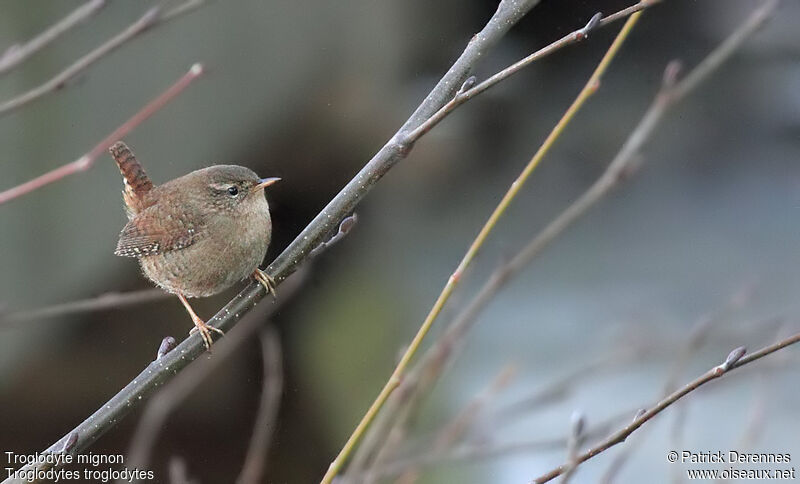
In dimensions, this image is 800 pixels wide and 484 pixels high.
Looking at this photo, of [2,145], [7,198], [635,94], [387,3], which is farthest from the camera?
[635,94]

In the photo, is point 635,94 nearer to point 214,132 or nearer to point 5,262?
point 214,132

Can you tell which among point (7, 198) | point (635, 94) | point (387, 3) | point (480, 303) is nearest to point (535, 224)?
point (635, 94)

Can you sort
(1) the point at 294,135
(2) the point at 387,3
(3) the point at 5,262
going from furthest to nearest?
(2) the point at 387,3, (1) the point at 294,135, (3) the point at 5,262

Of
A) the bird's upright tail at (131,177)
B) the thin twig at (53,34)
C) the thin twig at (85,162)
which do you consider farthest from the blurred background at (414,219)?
the thin twig at (53,34)

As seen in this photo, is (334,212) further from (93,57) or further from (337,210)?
(93,57)

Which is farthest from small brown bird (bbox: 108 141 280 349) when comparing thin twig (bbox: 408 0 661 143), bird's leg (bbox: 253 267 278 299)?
thin twig (bbox: 408 0 661 143)

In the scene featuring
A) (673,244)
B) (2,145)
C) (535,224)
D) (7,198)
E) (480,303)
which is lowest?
(480,303)

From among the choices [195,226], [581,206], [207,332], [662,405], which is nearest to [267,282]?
[207,332]
